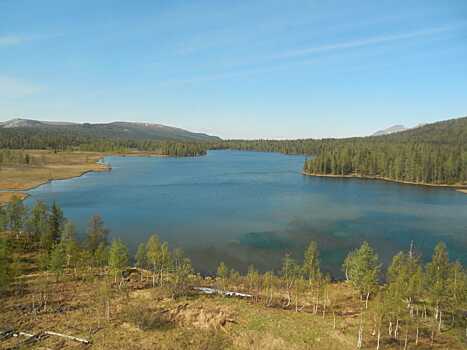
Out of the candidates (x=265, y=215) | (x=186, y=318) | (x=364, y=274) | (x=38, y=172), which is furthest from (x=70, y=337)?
(x=38, y=172)

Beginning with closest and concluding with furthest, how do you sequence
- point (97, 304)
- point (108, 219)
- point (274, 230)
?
point (97, 304) → point (274, 230) → point (108, 219)

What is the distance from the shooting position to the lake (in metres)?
41.9

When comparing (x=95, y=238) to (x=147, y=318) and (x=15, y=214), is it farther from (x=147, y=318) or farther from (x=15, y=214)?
(x=147, y=318)

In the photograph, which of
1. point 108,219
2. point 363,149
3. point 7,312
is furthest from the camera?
point 363,149

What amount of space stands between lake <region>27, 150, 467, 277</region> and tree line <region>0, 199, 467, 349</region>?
517cm

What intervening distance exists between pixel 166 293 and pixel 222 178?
79.1 m

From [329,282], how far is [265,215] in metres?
27.3

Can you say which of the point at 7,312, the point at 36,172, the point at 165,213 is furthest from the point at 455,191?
the point at 36,172

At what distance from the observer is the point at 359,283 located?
2794cm

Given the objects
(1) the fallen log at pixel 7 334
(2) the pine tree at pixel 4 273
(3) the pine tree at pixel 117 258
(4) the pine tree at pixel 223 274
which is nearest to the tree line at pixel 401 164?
(4) the pine tree at pixel 223 274

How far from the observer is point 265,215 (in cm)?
5891

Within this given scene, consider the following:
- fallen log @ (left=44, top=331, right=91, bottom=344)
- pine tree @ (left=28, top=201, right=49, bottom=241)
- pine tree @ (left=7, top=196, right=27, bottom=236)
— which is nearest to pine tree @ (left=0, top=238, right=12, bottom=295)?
fallen log @ (left=44, top=331, right=91, bottom=344)

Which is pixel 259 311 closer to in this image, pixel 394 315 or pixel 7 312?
pixel 394 315

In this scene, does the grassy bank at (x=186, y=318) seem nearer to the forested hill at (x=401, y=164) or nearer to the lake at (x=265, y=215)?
the lake at (x=265, y=215)
